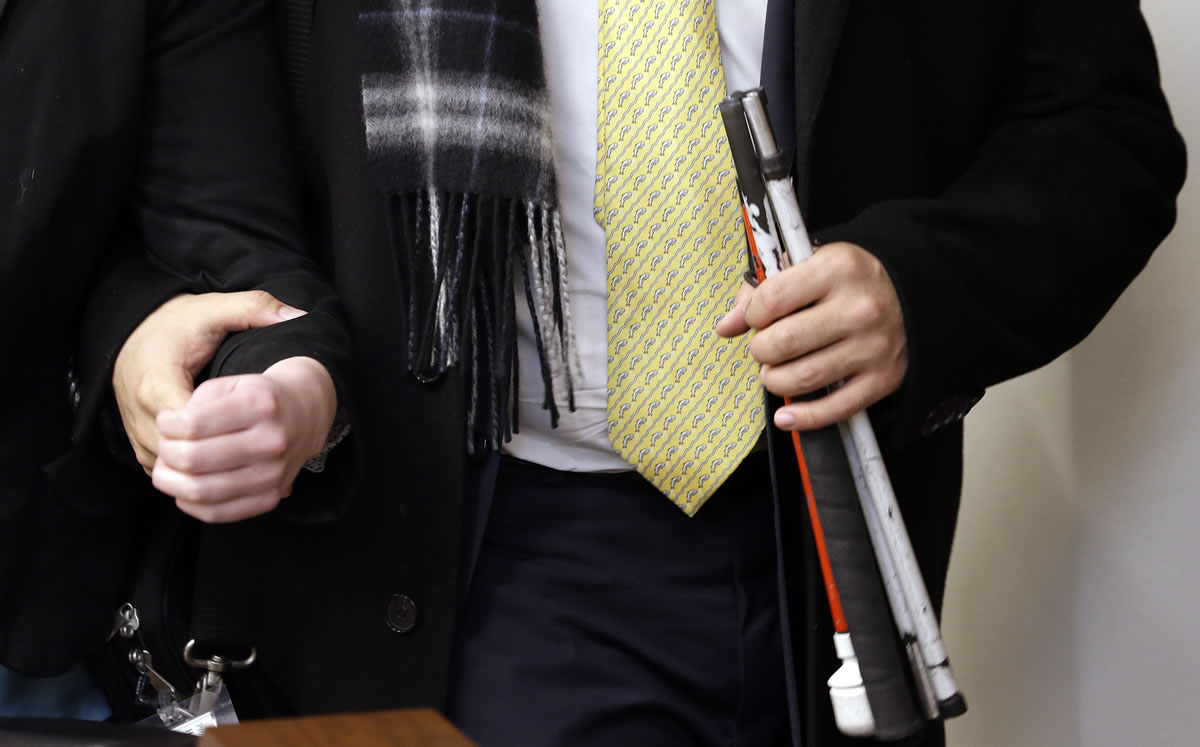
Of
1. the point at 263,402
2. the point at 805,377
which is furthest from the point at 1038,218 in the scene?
the point at 263,402

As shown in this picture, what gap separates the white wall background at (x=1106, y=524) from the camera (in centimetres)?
114

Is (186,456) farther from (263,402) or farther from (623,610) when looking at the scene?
(623,610)

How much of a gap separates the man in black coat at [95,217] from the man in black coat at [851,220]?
7 cm

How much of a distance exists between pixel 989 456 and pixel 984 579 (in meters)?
0.16

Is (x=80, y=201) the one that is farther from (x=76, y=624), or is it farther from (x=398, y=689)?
(x=398, y=689)

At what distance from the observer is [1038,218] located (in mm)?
913


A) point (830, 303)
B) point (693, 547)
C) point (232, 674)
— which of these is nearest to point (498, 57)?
point (830, 303)

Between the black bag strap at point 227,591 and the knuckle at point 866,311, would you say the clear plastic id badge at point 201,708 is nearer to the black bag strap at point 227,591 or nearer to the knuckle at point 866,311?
the black bag strap at point 227,591

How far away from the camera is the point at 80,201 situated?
0.94 meters

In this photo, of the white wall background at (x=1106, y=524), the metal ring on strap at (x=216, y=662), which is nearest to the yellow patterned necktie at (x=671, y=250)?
the metal ring on strap at (x=216, y=662)

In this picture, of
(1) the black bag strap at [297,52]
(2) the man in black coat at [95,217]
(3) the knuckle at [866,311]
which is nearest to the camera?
(3) the knuckle at [866,311]

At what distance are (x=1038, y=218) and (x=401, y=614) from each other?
63 cm

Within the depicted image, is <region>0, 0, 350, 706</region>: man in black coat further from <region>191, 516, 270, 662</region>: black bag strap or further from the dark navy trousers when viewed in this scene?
the dark navy trousers

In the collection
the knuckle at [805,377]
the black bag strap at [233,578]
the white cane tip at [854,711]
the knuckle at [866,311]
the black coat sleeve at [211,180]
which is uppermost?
the black coat sleeve at [211,180]
